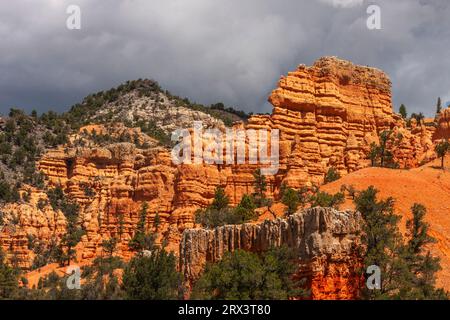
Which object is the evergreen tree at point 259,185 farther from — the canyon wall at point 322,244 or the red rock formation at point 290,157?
the canyon wall at point 322,244

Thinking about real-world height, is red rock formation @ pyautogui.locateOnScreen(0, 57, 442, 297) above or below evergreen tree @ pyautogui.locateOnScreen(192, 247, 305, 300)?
above

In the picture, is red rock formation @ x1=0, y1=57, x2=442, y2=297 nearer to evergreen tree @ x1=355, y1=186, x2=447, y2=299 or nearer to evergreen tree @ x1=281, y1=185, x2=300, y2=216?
evergreen tree @ x1=281, y1=185, x2=300, y2=216

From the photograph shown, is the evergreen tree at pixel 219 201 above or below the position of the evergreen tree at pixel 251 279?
above

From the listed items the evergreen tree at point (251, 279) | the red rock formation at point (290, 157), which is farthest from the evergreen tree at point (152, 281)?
the red rock formation at point (290, 157)

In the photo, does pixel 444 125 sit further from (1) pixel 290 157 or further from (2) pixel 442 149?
(1) pixel 290 157

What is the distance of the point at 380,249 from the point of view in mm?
35688

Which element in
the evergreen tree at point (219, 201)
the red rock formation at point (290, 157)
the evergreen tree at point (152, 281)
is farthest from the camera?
the red rock formation at point (290, 157)

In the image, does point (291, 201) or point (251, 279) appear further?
point (291, 201)

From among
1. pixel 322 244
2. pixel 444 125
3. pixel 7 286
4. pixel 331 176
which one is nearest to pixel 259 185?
pixel 331 176

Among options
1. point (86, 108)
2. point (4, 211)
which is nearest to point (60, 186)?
point (4, 211)

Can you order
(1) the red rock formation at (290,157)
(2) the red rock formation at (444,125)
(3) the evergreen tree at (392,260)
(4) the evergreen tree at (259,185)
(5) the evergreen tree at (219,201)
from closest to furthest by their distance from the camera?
1. (3) the evergreen tree at (392,260)
2. (5) the evergreen tree at (219,201)
3. (4) the evergreen tree at (259,185)
4. (1) the red rock formation at (290,157)
5. (2) the red rock formation at (444,125)

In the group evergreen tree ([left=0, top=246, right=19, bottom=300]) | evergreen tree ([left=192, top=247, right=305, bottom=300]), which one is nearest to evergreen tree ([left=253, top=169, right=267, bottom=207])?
evergreen tree ([left=0, top=246, right=19, bottom=300])

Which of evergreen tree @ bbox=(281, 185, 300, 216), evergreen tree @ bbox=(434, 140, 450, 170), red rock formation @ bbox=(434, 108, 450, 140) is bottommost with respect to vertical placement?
evergreen tree @ bbox=(281, 185, 300, 216)
